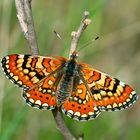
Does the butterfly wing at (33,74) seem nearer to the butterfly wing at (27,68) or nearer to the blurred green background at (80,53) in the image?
the butterfly wing at (27,68)

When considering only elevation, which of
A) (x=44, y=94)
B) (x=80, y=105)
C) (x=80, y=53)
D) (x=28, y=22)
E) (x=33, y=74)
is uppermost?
(x=80, y=53)

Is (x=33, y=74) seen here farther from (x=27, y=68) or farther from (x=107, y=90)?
(x=107, y=90)

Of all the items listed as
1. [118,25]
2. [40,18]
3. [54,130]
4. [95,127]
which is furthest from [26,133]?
[118,25]

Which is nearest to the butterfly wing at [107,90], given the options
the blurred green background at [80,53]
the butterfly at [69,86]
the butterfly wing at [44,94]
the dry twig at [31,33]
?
the butterfly at [69,86]

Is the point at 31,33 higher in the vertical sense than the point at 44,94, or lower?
higher

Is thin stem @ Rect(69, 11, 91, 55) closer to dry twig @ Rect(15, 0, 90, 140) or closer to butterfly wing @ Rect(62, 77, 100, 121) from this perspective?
dry twig @ Rect(15, 0, 90, 140)

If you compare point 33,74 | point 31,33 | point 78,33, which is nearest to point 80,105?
point 33,74

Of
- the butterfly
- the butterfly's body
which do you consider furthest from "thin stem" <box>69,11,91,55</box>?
the butterfly's body
